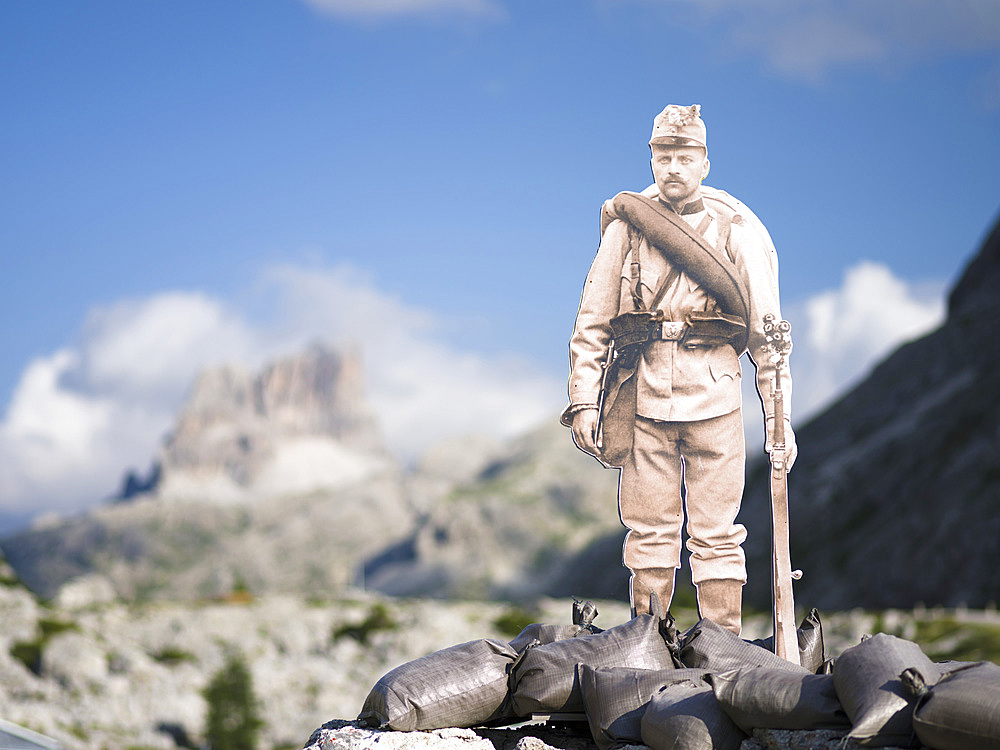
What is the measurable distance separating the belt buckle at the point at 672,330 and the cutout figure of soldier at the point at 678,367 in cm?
1

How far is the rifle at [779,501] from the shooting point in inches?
346

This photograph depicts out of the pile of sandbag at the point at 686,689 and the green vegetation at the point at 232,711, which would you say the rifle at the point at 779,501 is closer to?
the pile of sandbag at the point at 686,689

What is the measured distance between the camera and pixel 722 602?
30.3 feet

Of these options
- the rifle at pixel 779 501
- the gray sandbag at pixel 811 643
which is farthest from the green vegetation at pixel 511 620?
the gray sandbag at pixel 811 643

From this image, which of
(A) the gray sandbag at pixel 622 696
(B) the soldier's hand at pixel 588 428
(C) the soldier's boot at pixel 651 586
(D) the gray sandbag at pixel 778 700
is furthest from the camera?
(B) the soldier's hand at pixel 588 428

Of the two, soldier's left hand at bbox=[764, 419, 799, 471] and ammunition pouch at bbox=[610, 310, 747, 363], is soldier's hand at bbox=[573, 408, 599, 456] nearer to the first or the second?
ammunition pouch at bbox=[610, 310, 747, 363]

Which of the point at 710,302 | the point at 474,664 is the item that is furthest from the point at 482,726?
the point at 710,302

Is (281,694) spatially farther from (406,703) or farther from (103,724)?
(406,703)

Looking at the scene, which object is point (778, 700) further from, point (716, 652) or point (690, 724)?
point (716, 652)

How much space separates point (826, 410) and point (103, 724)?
2891 inches

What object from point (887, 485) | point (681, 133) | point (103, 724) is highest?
point (887, 485)

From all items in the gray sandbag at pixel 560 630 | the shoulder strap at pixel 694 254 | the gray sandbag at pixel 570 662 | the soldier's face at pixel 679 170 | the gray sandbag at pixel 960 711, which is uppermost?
the soldier's face at pixel 679 170

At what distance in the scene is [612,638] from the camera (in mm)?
7695

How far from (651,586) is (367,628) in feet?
180
